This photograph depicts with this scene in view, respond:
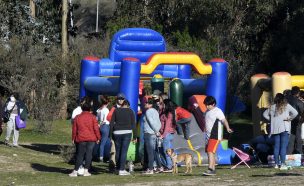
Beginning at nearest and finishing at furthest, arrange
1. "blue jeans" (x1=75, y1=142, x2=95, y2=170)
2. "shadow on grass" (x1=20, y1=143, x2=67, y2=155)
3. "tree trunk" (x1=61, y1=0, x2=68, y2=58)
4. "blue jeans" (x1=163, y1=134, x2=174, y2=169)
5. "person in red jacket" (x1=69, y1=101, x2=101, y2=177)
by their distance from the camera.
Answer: "person in red jacket" (x1=69, y1=101, x2=101, y2=177) < "blue jeans" (x1=75, y1=142, x2=95, y2=170) < "blue jeans" (x1=163, y1=134, x2=174, y2=169) < "shadow on grass" (x1=20, y1=143, x2=67, y2=155) < "tree trunk" (x1=61, y1=0, x2=68, y2=58)

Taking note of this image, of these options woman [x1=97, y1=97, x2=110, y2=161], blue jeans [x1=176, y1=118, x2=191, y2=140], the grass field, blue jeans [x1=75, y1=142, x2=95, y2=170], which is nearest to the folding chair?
the grass field

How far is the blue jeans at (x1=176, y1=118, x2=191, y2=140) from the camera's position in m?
20.0

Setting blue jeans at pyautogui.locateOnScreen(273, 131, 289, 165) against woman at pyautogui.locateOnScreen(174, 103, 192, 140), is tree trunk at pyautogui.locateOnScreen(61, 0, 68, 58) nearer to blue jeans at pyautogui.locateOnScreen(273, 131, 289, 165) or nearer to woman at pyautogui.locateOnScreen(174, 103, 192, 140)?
woman at pyautogui.locateOnScreen(174, 103, 192, 140)

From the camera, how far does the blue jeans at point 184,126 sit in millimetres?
20047

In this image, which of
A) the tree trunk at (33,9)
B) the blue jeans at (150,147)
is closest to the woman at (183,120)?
the blue jeans at (150,147)

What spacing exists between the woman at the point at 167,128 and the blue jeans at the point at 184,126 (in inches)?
36.0

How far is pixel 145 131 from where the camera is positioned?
60.6ft

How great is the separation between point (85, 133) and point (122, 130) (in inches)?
30.5

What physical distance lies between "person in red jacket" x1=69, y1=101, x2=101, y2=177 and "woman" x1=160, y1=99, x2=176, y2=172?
1.64 m

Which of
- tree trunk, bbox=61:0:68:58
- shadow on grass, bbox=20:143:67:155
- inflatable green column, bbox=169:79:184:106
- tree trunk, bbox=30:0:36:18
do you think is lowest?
shadow on grass, bbox=20:143:67:155

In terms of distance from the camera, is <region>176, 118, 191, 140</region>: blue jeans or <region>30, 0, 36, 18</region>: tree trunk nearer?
<region>176, 118, 191, 140</region>: blue jeans

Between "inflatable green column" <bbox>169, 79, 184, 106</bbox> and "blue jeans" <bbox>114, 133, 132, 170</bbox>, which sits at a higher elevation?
"inflatable green column" <bbox>169, 79, 184, 106</bbox>

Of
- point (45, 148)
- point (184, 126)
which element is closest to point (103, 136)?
point (184, 126)

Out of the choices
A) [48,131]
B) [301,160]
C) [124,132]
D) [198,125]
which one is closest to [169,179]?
[124,132]
